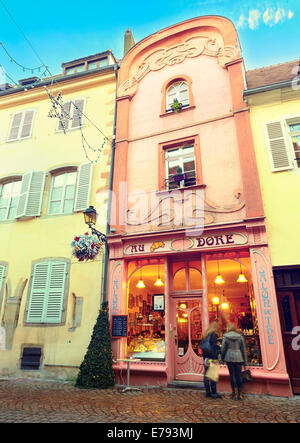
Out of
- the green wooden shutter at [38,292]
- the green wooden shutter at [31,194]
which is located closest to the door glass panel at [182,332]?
the green wooden shutter at [38,292]

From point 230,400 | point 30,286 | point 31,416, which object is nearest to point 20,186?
point 30,286

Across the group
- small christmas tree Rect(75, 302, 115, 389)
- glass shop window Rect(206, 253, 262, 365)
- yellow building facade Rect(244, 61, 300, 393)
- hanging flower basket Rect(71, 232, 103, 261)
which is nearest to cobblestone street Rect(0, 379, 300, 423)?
small christmas tree Rect(75, 302, 115, 389)

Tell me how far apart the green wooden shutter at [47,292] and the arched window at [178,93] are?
641 cm

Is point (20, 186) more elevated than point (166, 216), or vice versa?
point (20, 186)

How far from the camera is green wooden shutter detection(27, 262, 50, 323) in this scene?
856cm

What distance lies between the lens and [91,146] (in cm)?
1017

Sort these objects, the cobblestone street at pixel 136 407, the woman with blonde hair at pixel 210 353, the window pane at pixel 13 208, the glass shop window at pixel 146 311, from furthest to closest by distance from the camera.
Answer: the window pane at pixel 13 208, the glass shop window at pixel 146 311, the woman with blonde hair at pixel 210 353, the cobblestone street at pixel 136 407

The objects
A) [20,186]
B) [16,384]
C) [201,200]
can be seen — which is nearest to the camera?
[16,384]

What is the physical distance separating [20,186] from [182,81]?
6938mm

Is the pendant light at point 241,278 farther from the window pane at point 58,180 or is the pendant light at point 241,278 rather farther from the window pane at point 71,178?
the window pane at point 58,180

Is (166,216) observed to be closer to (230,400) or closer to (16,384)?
(230,400)

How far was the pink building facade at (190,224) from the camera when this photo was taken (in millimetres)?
7000

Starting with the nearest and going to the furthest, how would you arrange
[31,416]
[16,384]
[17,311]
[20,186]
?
[31,416]
[16,384]
[17,311]
[20,186]

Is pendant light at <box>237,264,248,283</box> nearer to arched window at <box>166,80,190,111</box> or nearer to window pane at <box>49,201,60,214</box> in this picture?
arched window at <box>166,80,190,111</box>
